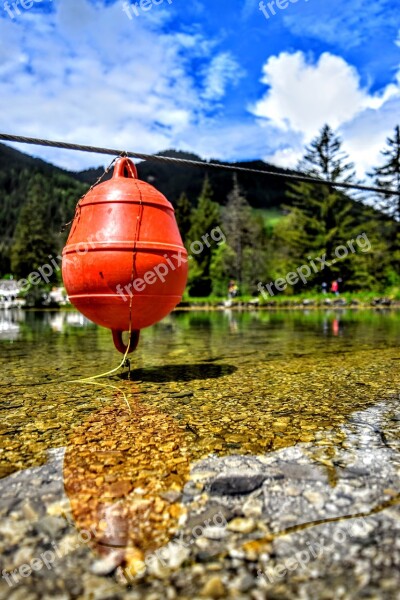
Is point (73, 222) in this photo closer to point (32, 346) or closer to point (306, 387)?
point (306, 387)

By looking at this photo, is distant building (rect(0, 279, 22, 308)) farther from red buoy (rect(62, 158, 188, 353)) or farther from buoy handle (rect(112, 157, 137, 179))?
red buoy (rect(62, 158, 188, 353))

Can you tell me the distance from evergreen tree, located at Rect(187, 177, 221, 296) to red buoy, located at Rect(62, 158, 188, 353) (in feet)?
147

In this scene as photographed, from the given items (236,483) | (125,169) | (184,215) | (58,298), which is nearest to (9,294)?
(58,298)

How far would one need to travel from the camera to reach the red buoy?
143 inches

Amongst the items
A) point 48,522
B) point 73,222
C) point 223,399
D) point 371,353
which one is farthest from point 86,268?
point 371,353

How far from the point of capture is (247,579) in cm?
118

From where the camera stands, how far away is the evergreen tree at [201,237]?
4985cm

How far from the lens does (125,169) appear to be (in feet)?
13.5

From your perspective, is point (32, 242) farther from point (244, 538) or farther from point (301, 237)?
point (244, 538)
